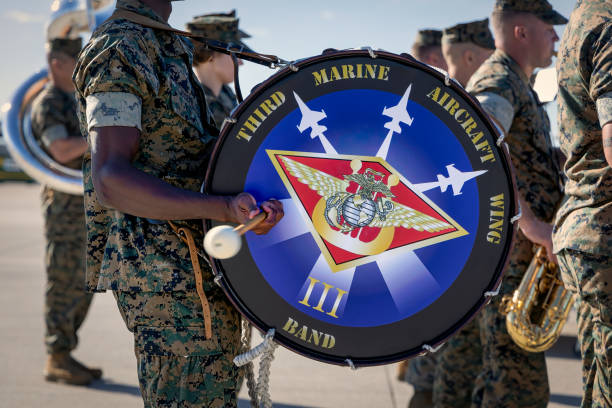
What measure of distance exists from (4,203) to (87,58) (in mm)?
17720

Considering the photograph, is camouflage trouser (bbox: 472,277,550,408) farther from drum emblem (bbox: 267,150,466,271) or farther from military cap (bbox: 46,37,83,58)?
military cap (bbox: 46,37,83,58)

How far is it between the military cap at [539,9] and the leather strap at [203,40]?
1.65m

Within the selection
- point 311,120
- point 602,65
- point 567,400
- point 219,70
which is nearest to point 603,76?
point 602,65

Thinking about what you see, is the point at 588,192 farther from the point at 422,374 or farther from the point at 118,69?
the point at 422,374

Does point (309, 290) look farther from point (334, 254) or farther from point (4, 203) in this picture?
point (4, 203)

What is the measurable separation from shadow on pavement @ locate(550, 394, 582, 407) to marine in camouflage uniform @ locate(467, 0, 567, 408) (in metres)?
1.18

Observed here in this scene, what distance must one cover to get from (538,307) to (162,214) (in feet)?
6.61

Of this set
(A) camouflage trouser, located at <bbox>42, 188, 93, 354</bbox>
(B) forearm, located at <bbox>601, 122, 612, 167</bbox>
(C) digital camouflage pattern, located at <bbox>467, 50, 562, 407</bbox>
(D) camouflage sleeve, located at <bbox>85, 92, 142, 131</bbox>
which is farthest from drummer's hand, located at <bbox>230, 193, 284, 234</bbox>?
(A) camouflage trouser, located at <bbox>42, 188, 93, 354</bbox>

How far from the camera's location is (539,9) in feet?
10.6

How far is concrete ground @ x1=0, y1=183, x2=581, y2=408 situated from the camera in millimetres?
4043

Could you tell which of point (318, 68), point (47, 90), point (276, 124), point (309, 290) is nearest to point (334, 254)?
point (309, 290)

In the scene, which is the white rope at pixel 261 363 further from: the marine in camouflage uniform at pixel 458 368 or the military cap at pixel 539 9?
the military cap at pixel 539 9

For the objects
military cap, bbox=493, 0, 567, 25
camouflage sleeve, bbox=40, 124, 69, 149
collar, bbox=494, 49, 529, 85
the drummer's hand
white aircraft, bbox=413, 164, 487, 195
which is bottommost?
the drummer's hand

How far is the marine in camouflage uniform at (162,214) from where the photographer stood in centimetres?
176
